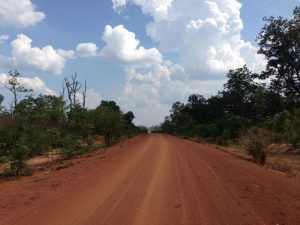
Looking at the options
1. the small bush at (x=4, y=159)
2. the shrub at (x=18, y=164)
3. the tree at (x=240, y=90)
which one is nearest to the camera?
the shrub at (x=18, y=164)

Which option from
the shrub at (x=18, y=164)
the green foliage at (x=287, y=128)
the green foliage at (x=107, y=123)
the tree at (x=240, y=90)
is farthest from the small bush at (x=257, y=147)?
the tree at (x=240, y=90)

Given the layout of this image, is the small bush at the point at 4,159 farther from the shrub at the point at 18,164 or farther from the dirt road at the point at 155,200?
the dirt road at the point at 155,200

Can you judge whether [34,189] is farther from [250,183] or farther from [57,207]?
[250,183]

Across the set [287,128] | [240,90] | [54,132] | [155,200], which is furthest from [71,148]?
[240,90]

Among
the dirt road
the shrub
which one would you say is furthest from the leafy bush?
the dirt road

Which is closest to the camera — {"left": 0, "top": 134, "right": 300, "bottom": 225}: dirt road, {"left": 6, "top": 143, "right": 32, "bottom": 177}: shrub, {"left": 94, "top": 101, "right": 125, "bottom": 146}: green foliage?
{"left": 0, "top": 134, "right": 300, "bottom": 225}: dirt road

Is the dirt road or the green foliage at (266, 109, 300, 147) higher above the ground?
the green foliage at (266, 109, 300, 147)

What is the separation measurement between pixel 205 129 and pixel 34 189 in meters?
58.1

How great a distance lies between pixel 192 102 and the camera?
4205 inches

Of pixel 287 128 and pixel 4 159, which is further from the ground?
pixel 287 128

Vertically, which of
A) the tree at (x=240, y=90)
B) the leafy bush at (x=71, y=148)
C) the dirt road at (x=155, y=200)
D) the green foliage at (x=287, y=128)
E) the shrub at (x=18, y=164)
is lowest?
the dirt road at (x=155, y=200)

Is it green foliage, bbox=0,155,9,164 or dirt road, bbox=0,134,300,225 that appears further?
green foliage, bbox=0,155,9,164

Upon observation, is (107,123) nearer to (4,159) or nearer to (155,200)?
(4,159)

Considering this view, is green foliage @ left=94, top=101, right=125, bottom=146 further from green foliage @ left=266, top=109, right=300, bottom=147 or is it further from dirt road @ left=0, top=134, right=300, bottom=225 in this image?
dirt road @ left=0, top=134, right=300, bottom=225
